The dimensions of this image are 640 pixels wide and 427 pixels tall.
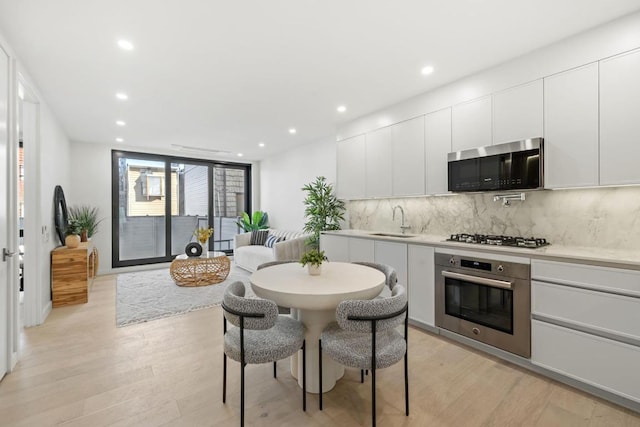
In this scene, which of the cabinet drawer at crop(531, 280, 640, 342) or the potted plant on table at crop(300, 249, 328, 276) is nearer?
the cabinet drawer at crop(531, 280, 640, 342)

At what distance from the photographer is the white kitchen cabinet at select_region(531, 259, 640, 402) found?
1.91 meters

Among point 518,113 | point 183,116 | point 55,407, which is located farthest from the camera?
point 183,116

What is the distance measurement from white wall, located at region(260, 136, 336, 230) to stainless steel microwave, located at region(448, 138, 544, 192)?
2.60 meters

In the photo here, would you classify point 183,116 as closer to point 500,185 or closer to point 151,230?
point 151,230

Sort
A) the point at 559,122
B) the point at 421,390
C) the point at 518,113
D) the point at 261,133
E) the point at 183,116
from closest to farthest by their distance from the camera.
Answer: the point at 421,390 < the point at 559,122 < the point at 518,113 < the point at 183,116 < the point at 261,133

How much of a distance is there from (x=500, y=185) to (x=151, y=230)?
263 inches

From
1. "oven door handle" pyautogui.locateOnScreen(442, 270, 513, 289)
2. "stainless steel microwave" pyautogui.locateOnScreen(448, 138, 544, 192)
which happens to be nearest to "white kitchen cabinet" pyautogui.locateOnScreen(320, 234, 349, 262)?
"oven door handle" pyautogui.locateOnScreen(442, 270, 513, 289)

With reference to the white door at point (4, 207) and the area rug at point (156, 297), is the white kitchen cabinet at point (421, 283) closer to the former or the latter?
the area rug at point (156, 297)

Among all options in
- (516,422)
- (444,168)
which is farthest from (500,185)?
(516,422)

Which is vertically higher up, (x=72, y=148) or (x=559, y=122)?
(x=72, y=148)

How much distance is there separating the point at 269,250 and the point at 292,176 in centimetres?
182

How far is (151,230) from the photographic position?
258 inches

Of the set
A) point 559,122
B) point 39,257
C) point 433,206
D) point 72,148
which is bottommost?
point 39,257

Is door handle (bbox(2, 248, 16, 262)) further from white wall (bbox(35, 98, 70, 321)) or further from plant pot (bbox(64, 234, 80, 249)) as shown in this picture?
plant pot (bbox(64, 234, 80, 249))
